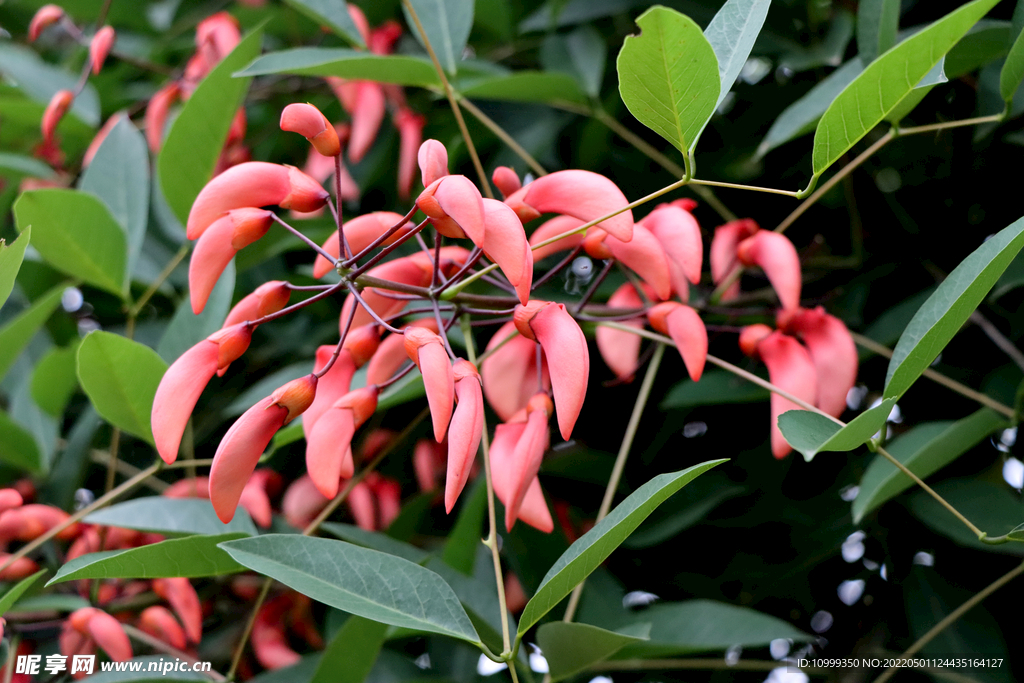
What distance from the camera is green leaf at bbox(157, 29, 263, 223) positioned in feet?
2.39

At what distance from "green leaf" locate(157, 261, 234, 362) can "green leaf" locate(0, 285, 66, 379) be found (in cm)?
16

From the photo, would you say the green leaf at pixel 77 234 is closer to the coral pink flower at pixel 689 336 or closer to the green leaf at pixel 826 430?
the coral pink flower at pixel 689 336

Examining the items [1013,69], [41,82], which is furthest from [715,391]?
[41,82]

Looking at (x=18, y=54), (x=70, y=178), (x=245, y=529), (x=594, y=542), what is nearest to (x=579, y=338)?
(x=594, y=542)

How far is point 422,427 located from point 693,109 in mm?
632

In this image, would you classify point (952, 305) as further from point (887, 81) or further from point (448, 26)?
point (448, 26)

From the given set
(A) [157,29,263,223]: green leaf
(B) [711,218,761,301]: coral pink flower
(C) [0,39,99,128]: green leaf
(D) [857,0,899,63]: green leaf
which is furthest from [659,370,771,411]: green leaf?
(C) [0,39,99,128]: green leaf

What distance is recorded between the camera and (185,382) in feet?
1.66

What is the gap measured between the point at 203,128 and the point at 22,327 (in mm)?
298

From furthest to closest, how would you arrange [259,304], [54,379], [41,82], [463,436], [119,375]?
[41,82] < [54,379] < [119,375] < [259,304] < [463,436]

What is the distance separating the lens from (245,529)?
63 centimetres

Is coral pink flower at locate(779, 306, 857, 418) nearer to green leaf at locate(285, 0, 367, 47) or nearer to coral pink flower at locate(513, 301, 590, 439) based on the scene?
coral pink flower at locate(513, 301, 590, 439)

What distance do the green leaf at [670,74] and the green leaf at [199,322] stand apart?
0.41 metres

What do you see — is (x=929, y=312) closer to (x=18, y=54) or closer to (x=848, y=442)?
(x=848, y=442)
